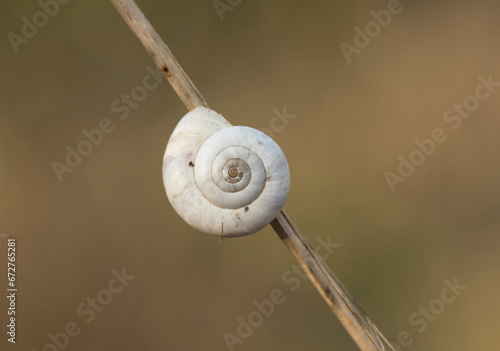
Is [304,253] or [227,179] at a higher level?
[227,179]

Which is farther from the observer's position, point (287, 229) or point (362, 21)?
point (362, 21)

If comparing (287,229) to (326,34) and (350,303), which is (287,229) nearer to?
(350,303)

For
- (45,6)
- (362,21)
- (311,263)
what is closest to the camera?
(311,263)

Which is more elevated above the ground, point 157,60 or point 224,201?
point 157,60

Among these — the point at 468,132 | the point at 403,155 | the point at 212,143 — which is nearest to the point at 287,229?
the point at 212,143
